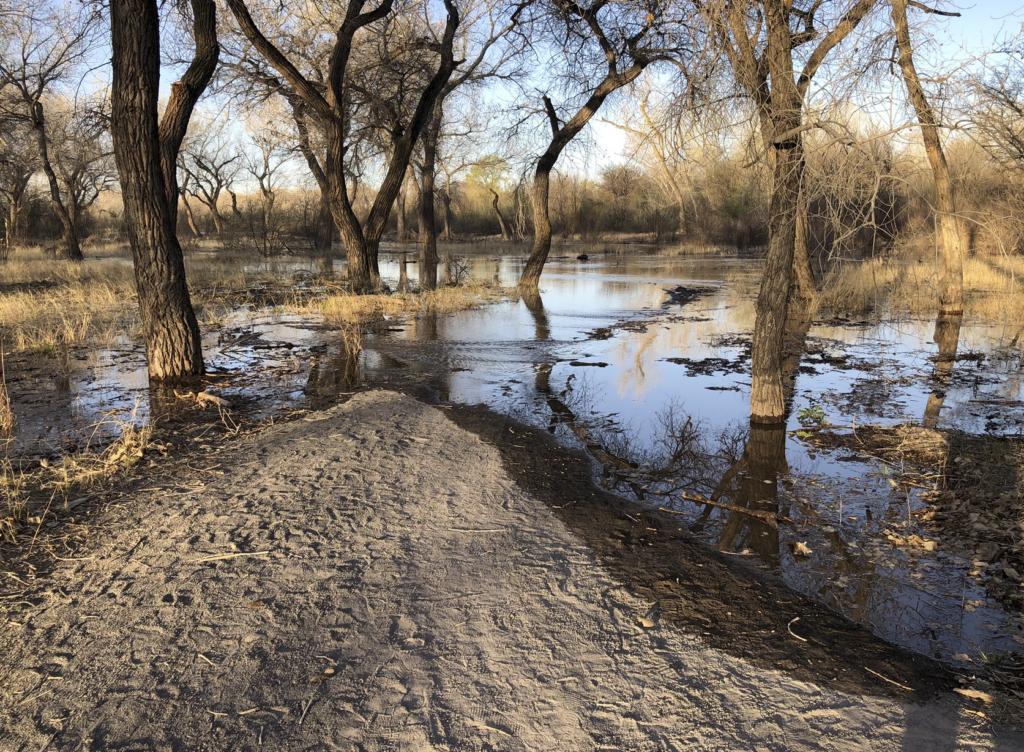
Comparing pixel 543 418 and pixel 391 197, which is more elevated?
pixel 391 197

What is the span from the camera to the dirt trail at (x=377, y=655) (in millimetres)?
2576

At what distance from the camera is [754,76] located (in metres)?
6.20

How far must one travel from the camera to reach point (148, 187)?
7027 mm

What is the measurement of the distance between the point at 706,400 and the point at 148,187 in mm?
6553

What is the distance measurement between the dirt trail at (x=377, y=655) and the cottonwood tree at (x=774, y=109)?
345 centimetres

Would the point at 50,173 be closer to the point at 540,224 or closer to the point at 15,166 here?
the point at 15,166

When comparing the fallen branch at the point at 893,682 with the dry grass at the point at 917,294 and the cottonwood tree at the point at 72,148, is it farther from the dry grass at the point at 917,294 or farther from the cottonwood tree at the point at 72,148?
the cottonwood tree at the point at 72,148

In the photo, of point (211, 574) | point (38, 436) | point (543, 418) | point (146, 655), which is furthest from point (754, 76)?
point (38, 436)

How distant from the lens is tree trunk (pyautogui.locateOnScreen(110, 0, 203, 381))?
678 centimetres

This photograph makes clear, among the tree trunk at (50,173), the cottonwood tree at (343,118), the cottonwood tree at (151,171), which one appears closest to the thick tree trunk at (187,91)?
the cottonwood tree at (151,171)

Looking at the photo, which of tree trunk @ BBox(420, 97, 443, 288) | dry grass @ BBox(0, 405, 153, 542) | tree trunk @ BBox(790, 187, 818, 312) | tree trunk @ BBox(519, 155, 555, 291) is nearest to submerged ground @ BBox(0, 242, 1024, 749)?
dry grass @ BBox(0, 405, 153, 542)

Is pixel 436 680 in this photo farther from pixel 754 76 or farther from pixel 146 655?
pixel 754 76

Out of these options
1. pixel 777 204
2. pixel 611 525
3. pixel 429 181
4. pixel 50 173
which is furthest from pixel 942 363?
pixel 50 173

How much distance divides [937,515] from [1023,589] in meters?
0.96
